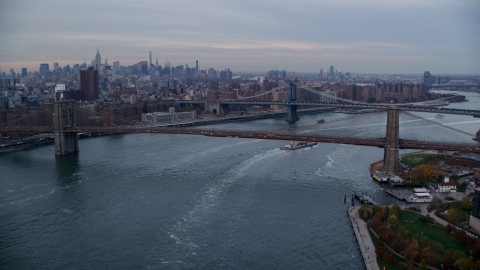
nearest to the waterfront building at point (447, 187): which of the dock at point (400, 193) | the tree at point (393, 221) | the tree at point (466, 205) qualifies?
the dock at point (400, 193)

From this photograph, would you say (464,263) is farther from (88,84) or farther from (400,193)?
(88,84)

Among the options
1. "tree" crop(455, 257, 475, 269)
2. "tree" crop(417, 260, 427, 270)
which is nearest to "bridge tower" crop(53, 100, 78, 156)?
"tree" crop(417, 260, 427, 270)

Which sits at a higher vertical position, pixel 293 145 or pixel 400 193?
pixel 293 145

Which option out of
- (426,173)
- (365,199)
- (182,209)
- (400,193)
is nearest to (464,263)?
(365,199)

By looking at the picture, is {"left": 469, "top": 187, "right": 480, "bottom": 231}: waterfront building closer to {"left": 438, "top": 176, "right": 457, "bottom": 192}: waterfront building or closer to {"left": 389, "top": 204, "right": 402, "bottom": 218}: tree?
{"left": 389, "top": 204, "right": 402, "bottom": 218}: tree

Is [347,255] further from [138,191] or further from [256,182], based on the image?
[138,191]

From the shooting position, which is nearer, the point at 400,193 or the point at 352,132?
the point at 400,193
